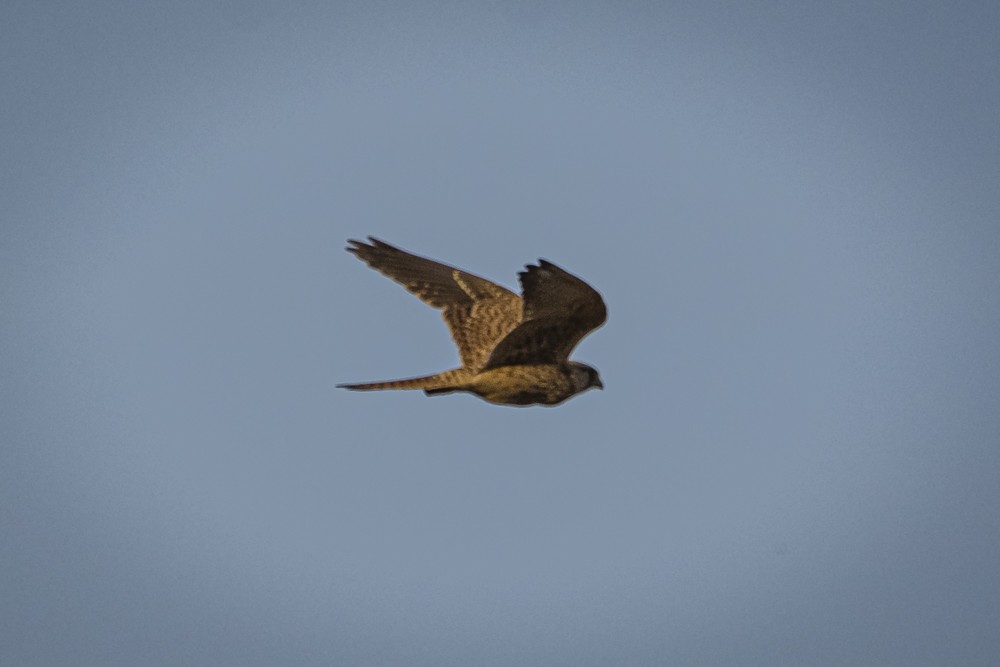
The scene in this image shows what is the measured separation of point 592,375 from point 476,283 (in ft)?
7.79

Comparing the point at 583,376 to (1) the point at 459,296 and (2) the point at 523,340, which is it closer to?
(2) the point at 523,340

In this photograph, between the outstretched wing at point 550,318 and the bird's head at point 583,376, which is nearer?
the outstretched wing at point 550,318

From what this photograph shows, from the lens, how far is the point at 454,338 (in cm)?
1433

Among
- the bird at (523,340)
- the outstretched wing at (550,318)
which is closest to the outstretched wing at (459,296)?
the bird at (523,340)

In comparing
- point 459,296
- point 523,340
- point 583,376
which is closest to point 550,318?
point 523,340

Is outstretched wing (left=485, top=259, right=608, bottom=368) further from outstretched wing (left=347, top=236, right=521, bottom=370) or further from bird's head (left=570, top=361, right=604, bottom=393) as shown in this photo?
outstretched wing (left=347, top=236, right=521, bottom=370)

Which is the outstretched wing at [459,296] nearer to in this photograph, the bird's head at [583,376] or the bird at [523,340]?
the bird at [523,340]

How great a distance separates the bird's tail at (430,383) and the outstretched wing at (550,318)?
16.7 inches

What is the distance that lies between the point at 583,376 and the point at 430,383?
1639 millimetres

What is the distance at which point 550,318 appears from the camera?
12.3 meters

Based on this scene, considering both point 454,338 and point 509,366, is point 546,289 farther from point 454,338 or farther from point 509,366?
point 454,338

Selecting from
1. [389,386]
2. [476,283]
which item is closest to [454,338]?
[476,283]

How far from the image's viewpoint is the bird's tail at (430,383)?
1246cm

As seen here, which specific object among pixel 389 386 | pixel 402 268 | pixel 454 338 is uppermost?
→ pixel 402 268
